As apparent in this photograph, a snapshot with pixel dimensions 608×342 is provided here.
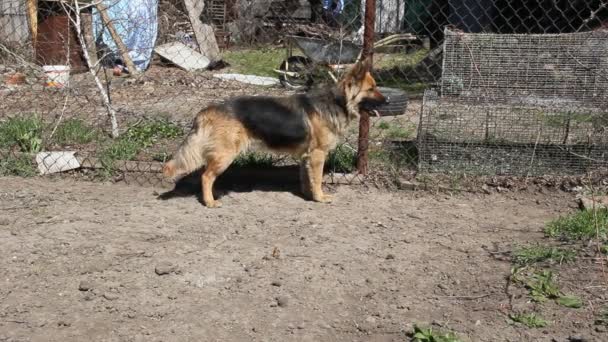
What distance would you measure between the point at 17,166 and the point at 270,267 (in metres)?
2.90

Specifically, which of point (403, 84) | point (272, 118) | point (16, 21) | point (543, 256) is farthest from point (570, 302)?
point (16, 21)

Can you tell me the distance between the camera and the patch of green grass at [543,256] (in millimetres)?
3639

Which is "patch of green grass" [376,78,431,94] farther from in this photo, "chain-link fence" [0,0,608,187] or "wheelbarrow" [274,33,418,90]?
"wheelbarrow" [274,33,418,90]

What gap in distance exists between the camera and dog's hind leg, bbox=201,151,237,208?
478cm

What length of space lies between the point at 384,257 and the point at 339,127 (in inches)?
56.7

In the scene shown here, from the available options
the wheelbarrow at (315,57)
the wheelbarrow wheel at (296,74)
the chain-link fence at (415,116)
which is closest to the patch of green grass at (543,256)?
the chain-link fence at (415,116)

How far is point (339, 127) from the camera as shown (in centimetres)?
500

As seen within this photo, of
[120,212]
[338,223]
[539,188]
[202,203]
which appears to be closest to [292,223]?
[338,223]

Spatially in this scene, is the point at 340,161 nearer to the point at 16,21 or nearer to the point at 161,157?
the point at 161,157

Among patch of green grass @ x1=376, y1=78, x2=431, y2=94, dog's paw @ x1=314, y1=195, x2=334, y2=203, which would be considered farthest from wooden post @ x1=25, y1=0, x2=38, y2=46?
dog's paw @ x1=314, y1=195, x2=334, y2=203

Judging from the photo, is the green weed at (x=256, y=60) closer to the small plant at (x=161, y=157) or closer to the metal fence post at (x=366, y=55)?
the small plant at (x=161, y=157)

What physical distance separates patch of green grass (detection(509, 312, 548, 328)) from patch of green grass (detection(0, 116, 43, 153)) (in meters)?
4.36

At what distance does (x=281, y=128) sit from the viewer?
4.79 m

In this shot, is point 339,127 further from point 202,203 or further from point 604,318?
point 604,318
